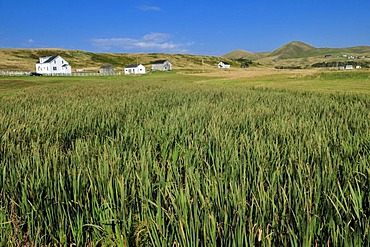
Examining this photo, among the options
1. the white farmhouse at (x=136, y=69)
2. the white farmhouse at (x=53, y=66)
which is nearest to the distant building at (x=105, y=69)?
the white farmhouse at (x=136, y=69)

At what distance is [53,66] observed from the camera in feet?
304

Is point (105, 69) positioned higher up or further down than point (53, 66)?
further down

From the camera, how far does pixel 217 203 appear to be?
241cm

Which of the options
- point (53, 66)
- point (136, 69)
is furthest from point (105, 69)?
point (53, 66)

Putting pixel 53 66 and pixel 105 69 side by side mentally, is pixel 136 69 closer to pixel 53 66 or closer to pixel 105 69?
pixel 105 69

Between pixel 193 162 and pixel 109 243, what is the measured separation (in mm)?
1648

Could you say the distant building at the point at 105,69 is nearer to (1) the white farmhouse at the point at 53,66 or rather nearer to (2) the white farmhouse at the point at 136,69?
(2) the white farmhouse at the point at 136,69

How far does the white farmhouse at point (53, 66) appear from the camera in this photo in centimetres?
9238

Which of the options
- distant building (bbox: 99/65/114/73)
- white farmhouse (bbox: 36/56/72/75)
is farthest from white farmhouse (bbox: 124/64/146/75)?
white farmhouse (bbox: 36/56/72/75)

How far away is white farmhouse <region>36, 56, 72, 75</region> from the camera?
303ft

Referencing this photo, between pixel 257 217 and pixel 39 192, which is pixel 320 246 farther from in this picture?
pixel 39 192

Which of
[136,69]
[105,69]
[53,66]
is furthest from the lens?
[136,69]

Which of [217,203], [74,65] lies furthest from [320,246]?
[74,65]

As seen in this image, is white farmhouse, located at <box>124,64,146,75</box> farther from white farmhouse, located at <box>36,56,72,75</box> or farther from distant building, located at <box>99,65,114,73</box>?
white farmhouse, located at <box>36,56,72,75</box>
